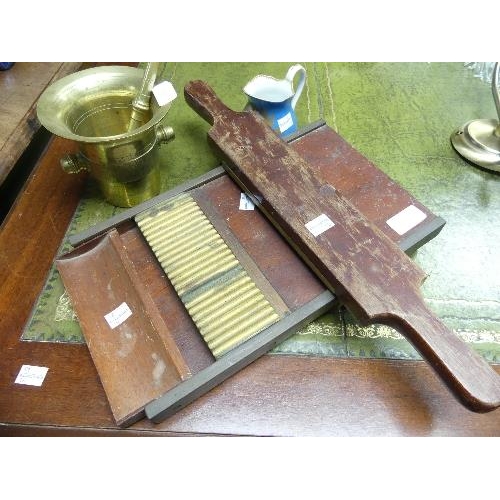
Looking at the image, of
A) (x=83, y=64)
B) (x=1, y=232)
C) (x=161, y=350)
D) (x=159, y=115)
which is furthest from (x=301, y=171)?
(x=83, y=64)

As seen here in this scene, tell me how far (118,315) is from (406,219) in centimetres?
59

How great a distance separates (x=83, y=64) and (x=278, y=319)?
4.01 ft

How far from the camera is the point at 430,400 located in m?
0.71

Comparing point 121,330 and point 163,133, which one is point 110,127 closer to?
point 163,133

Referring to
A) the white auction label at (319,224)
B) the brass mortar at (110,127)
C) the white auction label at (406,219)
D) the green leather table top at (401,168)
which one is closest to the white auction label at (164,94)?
the brass mortar at (110,127)

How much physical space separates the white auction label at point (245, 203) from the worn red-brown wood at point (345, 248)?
29mm

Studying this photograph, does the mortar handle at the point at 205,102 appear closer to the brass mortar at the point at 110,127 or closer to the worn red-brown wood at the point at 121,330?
the brass mortar at the point at 110,127

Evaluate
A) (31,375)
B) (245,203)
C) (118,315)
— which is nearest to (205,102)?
(245,203)

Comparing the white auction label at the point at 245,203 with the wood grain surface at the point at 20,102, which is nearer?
the white auction label at the point at 245,203

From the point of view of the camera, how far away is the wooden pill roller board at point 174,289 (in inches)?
26.2

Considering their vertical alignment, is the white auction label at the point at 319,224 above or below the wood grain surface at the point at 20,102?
below

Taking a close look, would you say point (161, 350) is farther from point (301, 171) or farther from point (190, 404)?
point (301, 171)

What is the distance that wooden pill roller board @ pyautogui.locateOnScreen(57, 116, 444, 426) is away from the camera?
665 mm

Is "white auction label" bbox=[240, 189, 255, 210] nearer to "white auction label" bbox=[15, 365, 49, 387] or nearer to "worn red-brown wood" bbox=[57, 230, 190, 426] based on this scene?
"worn red-brown wood" bbox=[57, 230, 190, 426]
